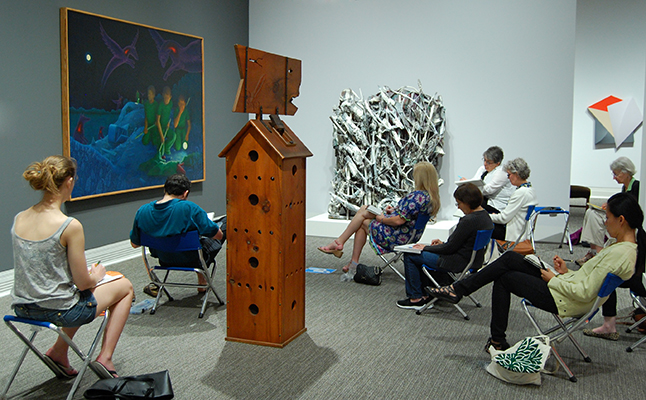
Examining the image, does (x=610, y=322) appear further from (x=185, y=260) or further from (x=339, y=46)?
(x=339, y=46)

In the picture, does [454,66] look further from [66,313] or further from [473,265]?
[66,313]

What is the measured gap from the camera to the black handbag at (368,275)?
5.31 meters

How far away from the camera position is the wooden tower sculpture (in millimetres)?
3600

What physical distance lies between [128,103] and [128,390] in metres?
4.22

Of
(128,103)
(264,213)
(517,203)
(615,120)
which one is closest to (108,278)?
(264,213)

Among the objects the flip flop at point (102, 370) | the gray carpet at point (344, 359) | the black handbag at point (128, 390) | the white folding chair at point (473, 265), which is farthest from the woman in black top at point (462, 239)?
the flip flop at point (102, 370)

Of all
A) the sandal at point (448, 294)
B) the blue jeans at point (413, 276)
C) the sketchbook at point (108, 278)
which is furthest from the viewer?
the blue jeans at point (413, 276)

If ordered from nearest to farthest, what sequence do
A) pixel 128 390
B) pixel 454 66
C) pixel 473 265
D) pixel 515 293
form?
pixel 128 390
pixel 515 293
pixel 473 265
pixel 454 66

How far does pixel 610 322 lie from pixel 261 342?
2.39 metres

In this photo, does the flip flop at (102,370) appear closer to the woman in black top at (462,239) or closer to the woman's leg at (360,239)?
the woman in black top at (462,239)

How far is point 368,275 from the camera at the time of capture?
5.33 metres

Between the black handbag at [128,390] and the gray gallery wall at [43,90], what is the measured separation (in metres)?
2.77

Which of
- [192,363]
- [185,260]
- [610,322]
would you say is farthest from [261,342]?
[610,322]

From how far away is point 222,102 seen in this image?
8344 millimetres
